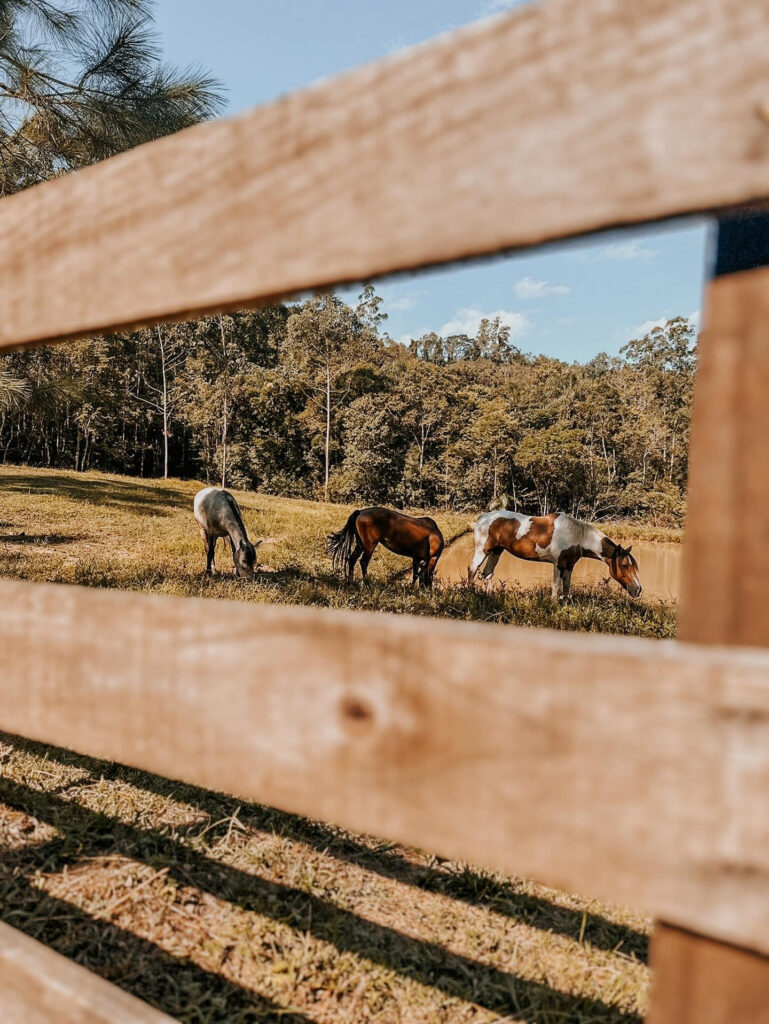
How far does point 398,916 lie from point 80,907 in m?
0.73

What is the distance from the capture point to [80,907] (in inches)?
58.5

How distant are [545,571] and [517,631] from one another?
36.8 feet

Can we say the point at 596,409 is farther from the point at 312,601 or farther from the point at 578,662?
the point at 578,662

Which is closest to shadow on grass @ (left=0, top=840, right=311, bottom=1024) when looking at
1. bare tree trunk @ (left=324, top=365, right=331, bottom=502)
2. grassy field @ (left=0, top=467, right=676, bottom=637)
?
grassy field @ (left=0, top=467, right=676, bottom=637)

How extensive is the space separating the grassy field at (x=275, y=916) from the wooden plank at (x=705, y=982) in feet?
3.41

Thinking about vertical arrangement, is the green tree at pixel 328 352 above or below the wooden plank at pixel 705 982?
above

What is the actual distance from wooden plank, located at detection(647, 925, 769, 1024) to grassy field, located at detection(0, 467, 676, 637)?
5031mm

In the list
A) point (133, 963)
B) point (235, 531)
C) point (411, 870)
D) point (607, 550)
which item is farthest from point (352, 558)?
point (133, 963)

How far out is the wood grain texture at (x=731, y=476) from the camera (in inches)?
15.2

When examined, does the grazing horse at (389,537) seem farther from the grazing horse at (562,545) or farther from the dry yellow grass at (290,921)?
the dry yellow grass at (290,921)

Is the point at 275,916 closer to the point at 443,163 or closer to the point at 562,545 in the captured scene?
the point at 443,163

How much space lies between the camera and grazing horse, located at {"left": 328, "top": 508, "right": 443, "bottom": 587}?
23.4 feet

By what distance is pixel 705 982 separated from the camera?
39cm

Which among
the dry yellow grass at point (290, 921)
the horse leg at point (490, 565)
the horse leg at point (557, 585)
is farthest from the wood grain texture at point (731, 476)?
the horse leg at point (490, 565)
